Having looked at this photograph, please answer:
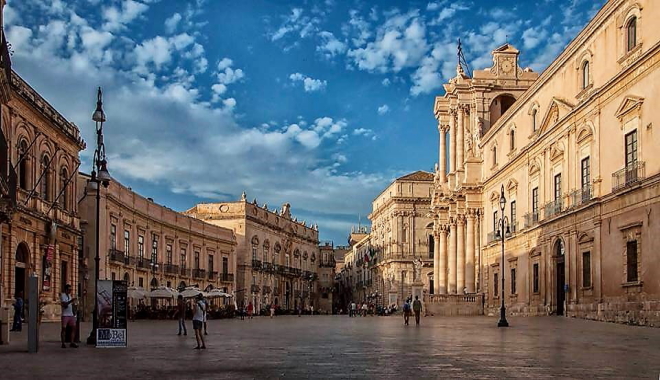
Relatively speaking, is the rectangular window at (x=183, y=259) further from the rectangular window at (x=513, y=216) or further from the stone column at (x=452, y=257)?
the rectangular window at (x=513, y=216)

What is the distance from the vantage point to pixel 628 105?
93.0 ft

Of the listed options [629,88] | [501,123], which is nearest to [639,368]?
[629,88]

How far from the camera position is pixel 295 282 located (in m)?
96.3

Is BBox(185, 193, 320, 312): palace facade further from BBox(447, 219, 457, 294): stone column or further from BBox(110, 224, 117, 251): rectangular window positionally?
BBox(110, 224, 117, 251): rectangular window

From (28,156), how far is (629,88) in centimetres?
2271

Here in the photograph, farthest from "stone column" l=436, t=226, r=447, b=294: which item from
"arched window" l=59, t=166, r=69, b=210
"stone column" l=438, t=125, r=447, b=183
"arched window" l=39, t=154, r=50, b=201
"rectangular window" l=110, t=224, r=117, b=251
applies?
"arched window" l=39, t=154, r=50, b=201

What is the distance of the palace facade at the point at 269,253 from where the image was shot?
79.4 m

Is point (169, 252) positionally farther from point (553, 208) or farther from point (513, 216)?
point (553, 208)

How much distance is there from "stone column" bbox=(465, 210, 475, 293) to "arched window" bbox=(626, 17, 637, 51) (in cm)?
2547

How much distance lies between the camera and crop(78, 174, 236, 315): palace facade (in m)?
45.5

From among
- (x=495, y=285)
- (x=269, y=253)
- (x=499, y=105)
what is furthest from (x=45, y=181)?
(x=269, y=253)

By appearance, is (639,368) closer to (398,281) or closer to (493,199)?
(493,199)

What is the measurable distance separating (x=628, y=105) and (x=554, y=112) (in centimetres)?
958

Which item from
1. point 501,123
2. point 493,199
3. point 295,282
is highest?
point 501,123
